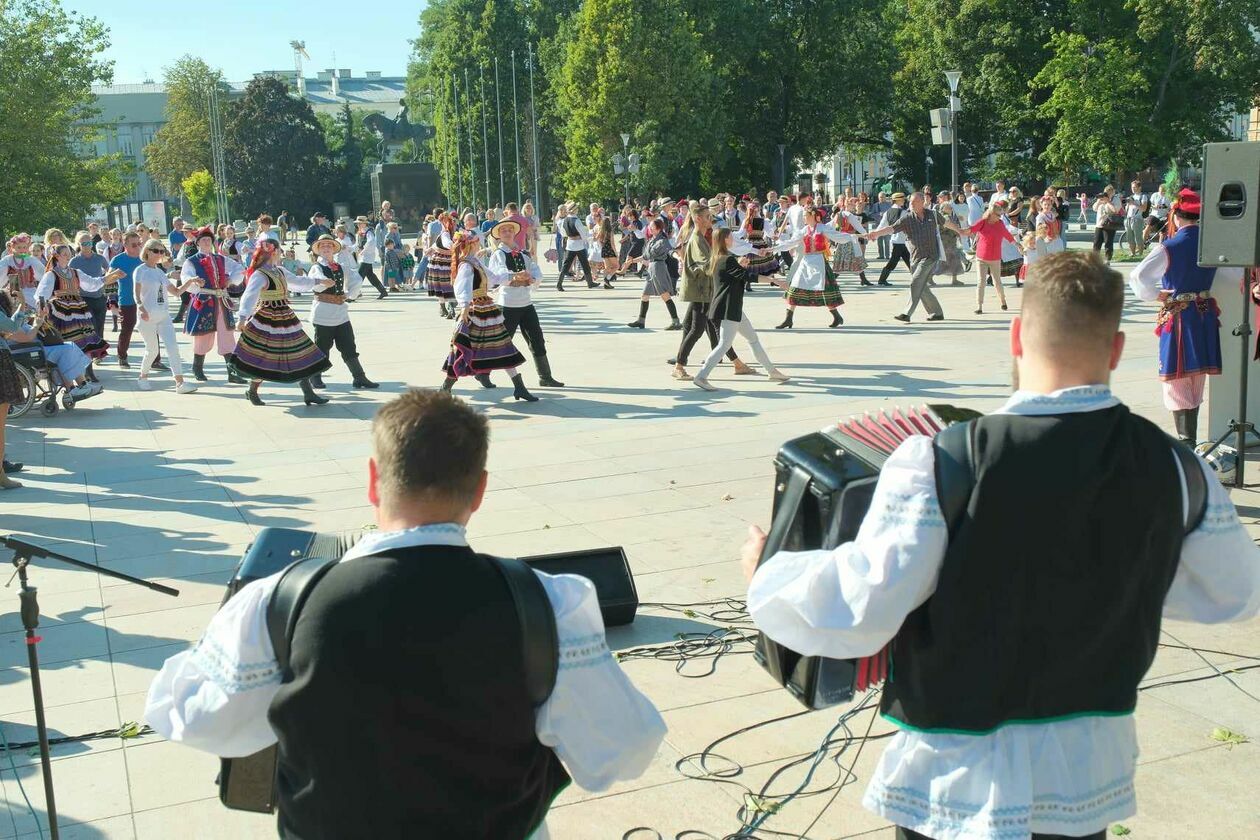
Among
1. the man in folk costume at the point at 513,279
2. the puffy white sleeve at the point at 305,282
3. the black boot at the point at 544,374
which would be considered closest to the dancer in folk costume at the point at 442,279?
the puffy white sleeve at the point at 305,282

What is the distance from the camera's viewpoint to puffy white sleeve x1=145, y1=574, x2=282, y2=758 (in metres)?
2.14

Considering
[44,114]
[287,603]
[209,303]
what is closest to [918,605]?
[287,603]

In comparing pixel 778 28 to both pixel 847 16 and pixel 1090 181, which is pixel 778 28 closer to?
pixel 847 16

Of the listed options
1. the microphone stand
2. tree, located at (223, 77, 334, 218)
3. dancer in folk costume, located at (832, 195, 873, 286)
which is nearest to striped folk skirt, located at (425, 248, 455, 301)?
dancer in folk costume, located at (832, 195, 873, 286)

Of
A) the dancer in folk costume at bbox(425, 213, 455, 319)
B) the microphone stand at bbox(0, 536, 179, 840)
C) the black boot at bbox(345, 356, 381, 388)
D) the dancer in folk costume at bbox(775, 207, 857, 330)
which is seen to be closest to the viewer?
the microphone stand at bbox(0, 536, 179, 840)

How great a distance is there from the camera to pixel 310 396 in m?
12.5

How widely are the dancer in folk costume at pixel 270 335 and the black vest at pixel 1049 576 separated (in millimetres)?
10639

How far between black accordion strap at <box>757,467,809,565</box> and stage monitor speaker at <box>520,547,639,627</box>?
306 cm

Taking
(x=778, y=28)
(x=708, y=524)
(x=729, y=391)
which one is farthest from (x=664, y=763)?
(x=778, y=28)

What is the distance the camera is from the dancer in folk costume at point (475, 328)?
1186 centimetres

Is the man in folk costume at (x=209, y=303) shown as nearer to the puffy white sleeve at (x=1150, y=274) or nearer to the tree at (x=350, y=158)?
the puffy white sleeve at (x=1150, y=274)

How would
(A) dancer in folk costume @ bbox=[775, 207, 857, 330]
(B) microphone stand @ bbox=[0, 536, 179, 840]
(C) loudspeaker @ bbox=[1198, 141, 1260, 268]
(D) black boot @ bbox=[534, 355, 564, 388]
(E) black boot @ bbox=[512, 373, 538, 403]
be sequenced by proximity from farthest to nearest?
(A) dancer in folk costume @ bbox=[775, 207, 857, 330]
(D) black boot @ bbox=[534, 355, 564, 388]
(E) black boot @ bbox=[512, 373, 538, 403]
(C) loudspeaker @ bbox=[1198, 141, 1260, 268]
(B) microphone stand @ bbox=[0, 536, 179, 840]

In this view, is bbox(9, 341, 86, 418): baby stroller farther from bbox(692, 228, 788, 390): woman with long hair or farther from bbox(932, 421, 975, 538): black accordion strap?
bbox(932, 421, 975, 538): black accordion strap

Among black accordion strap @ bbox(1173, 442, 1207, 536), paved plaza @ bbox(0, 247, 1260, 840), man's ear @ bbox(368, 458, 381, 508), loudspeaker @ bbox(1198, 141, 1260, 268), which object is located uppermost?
loudspeaker @ bbox(1198, 141, 1260, 268)
